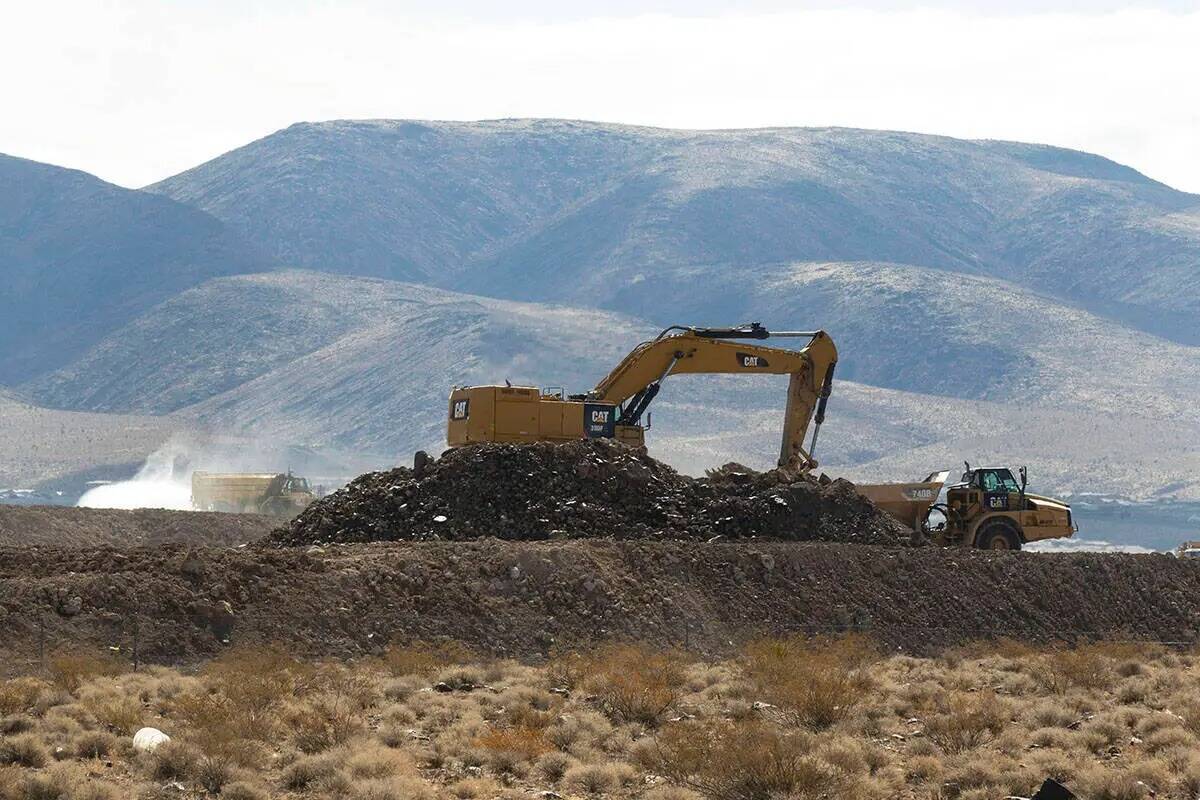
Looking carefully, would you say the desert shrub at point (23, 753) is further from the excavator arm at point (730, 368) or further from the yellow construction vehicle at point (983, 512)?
the yellow construction vehicle at point (983, 512)

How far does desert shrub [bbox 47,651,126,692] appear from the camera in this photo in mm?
24984

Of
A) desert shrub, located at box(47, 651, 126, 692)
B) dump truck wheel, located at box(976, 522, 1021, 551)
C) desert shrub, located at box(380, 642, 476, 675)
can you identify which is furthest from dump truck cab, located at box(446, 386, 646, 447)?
desert shrub, located at box(47, 651, 126, 692)

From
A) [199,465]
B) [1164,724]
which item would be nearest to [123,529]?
[1164,724]

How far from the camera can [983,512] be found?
4294 centimetres

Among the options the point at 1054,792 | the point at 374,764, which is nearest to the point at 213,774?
the point at 374,764

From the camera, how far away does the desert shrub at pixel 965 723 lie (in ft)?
71.4

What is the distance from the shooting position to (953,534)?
43.1 m

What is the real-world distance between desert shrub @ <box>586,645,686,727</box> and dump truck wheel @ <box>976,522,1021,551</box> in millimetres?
14476

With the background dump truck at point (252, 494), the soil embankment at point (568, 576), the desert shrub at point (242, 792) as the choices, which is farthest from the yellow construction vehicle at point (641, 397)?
the background dump truck at point (252, 494)

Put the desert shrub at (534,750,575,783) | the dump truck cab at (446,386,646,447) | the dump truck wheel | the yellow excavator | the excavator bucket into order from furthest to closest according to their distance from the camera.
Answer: the excavator bucket
the dump truck wheel
the yellow excavator
the dump truck cab at (446,386,646,447)
the desert shrub at (534,750,575,783)

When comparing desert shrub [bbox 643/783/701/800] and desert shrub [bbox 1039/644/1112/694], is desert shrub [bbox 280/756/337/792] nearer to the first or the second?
desert shrub [bbox 643/783/701/800]

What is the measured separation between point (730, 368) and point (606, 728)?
21.3 m

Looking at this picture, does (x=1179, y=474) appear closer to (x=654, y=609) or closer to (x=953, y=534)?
(x=953, y=534)

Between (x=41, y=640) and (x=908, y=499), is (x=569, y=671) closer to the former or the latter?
(x=41, y=640)
